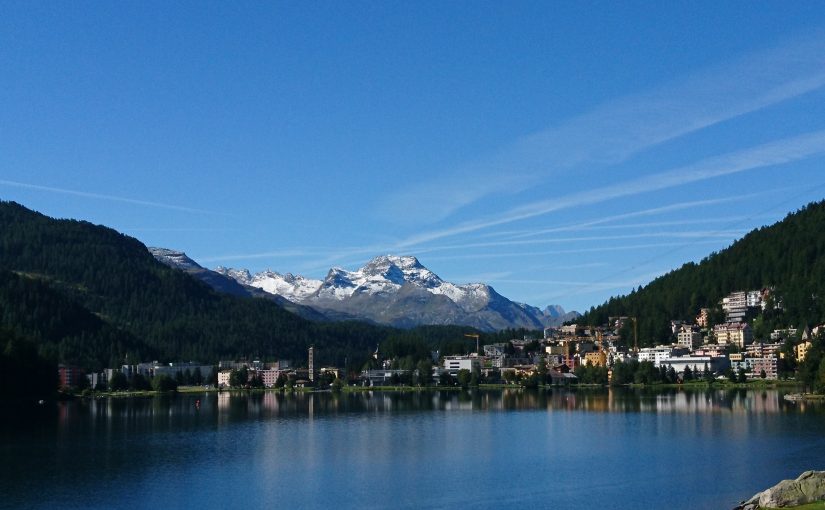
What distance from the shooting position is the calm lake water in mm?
40031

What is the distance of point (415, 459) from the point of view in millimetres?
52375

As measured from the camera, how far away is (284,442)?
208 ft

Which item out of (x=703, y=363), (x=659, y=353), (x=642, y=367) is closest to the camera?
(x=642, y=367)

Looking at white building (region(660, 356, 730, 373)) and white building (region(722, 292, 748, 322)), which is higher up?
white building (region(722, 292, 748, 322))

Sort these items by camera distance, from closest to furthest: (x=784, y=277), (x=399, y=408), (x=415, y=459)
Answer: (x=415, y=459) < (x=399, y=408) < (x=784, y=277)

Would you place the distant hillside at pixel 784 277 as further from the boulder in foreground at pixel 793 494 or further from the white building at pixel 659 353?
the boulder in foreground at pixel 793 494

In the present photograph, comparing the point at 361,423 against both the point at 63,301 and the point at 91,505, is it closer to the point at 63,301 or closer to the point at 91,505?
the point at 91,505

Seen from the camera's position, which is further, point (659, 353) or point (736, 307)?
point (736, 307)

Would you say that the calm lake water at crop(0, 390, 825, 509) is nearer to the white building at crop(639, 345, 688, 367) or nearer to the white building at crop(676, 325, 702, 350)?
the white building at crop(639, 345, 688, 367)

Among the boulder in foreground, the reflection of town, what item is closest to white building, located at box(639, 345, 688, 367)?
the reflection of town

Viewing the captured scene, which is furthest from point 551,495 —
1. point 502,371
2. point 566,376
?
point 502,371

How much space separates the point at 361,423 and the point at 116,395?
78216 millimetres

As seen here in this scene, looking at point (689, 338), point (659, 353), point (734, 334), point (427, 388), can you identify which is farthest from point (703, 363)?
point (427, 388)

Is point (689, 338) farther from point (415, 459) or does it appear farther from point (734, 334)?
point (415, 459)
